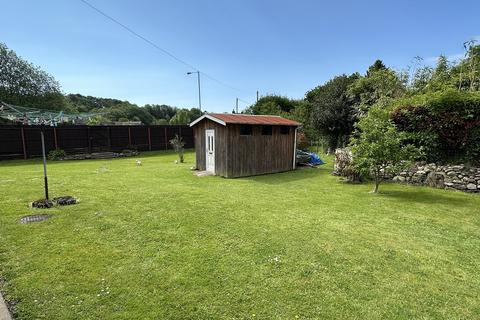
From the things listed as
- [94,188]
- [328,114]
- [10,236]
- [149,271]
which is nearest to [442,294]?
[149,271]

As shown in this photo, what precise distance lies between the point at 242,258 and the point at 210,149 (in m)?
7.76

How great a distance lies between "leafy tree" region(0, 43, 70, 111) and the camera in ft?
91.2

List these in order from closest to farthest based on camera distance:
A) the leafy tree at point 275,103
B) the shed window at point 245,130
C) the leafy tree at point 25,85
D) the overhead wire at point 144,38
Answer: the overhead wire at point 144,38 → the shed window at point 245,130 → the leafy tree at point 275,103 → the leafy tree at point 25,85

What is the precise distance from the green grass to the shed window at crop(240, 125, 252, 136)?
4.25 metres

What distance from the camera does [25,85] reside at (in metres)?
29.1

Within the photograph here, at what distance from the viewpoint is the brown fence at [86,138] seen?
15.0 metres

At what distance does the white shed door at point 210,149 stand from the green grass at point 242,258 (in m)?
4.35

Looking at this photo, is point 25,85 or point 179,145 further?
point 25,85

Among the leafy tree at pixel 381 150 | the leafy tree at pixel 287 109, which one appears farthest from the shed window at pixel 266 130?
the leafy tree at pixel 287 109

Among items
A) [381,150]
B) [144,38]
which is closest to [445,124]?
[381,150]

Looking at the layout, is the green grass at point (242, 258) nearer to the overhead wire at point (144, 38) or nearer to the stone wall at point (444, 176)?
the stone wall at point (444, 176)

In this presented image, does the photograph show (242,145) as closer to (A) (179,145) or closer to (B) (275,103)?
(A) (179,145)

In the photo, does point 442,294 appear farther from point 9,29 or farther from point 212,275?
point 9,29

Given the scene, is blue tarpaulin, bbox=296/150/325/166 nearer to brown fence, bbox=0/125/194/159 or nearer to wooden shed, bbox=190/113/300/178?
wooden shed, bbox=190/113/300/178
